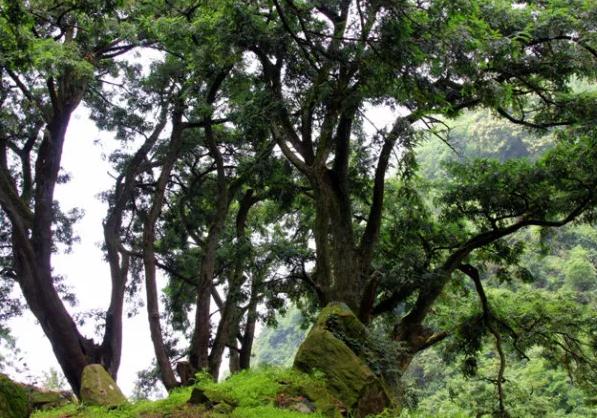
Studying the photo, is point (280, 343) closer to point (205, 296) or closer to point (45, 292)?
point (205, 296)

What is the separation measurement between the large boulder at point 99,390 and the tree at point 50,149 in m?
2.76

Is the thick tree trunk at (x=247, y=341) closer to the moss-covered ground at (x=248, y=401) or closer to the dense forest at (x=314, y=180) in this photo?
the dense forest at (x=314, y=180)

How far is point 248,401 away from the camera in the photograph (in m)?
6.18

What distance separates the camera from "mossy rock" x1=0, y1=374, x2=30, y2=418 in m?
5.11

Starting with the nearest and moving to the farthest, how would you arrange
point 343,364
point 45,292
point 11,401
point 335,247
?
point 11,401, point 343,364, point 335,247, point 45,292

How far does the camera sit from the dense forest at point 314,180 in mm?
6562

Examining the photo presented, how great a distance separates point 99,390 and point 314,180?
465cm

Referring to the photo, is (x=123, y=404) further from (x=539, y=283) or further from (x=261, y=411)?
(x=539, y=283)

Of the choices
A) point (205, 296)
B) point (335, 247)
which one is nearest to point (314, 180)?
point (335, 247)

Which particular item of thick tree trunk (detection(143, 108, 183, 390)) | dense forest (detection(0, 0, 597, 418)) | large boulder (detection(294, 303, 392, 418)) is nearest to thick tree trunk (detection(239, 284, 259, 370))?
dense forest (detection(0, 0, 597, 418))

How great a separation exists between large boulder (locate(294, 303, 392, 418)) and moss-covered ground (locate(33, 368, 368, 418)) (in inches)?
6.6

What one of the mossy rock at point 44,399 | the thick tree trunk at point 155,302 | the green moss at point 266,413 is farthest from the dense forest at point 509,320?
the mossy rock at point 44,399

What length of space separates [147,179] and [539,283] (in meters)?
27.6

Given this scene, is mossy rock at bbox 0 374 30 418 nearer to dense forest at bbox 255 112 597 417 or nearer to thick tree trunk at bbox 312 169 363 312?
dense forest at bbox 255 112 597 417
